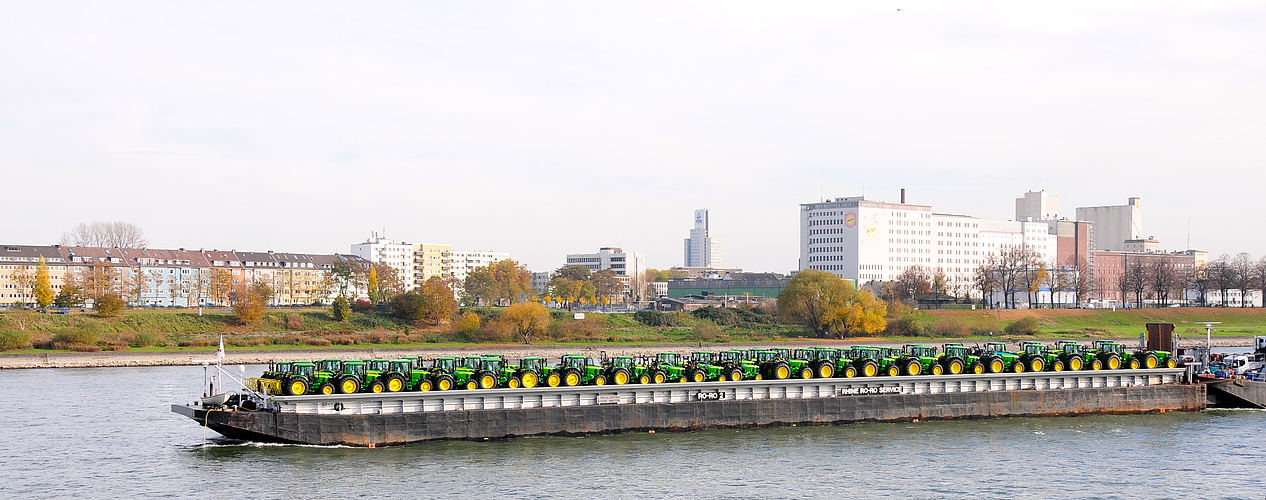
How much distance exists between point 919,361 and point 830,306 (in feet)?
206

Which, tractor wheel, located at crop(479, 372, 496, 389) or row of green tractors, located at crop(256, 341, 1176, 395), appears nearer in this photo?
row of green tractors, located at crop(256, 341, 1176, 395)

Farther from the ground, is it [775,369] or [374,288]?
[374,288]

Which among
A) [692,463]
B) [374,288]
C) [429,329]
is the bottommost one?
[692,463]

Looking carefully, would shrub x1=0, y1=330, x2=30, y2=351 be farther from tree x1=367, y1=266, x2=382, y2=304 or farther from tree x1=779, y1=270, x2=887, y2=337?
tree x1=779, y1=270, x2=887, y2=337

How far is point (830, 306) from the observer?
113375 millimetres

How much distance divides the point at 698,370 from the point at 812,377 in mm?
5640

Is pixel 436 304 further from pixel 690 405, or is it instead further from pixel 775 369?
pixel 690 405

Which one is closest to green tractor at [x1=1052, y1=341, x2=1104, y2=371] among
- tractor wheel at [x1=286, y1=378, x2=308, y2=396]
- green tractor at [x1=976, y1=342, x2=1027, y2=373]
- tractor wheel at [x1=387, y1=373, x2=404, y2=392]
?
green tractor at [x1=976, y1=342, x2=1027, y2=373]

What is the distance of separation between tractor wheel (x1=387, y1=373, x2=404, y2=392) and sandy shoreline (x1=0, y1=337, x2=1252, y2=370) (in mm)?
35116

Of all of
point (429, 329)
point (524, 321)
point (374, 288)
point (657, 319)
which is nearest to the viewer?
point (524, 321)

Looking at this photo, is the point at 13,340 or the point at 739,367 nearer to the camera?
the point at 739,367

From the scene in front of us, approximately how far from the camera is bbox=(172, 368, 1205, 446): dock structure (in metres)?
41.5

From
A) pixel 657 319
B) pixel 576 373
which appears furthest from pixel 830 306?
pixel 576 373

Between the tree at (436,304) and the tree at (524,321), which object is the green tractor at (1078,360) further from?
the tree at (436,304)
